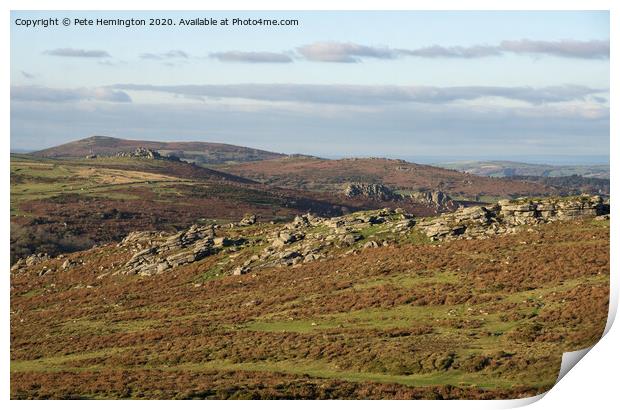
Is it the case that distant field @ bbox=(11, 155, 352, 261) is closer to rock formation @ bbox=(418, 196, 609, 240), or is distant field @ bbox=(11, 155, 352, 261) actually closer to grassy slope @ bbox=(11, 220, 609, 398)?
grassy slope @ bbox=(11, 220, 609, 398)

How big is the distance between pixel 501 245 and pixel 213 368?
1058 inches

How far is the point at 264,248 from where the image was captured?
226 feet

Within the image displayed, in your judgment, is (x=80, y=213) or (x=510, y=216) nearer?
(x=510, y=216)

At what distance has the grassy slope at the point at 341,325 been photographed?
39.7 m

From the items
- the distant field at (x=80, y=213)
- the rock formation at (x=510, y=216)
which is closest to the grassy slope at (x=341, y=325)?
the rock formation at (x=510, y=216)

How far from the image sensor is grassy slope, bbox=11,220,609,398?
39719 millimetres

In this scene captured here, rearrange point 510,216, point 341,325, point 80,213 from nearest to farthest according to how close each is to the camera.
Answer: point 341,325
point 510,216
point 80,213

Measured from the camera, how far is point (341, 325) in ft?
159

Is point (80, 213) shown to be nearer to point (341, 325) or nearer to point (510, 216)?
point (510, 216)

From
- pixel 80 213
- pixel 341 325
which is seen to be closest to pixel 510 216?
pixel 341 325

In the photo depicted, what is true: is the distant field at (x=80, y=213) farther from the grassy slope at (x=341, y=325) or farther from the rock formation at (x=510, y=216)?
the rock formation at (x=510, y=216)

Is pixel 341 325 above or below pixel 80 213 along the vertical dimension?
below

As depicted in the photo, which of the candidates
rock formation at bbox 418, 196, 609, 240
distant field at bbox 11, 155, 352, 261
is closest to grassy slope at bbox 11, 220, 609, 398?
rock formation at bbox 418, 196, 609, 240
